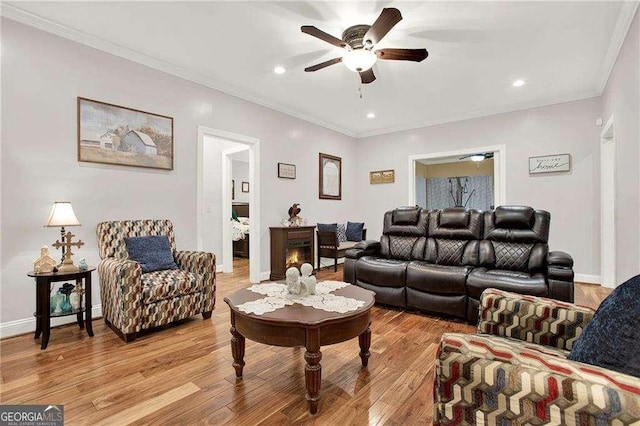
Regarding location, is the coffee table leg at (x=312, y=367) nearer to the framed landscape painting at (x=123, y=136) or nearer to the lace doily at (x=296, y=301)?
the lace doily at (x=296, y=301)

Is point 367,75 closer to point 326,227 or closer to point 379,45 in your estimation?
point 379,45

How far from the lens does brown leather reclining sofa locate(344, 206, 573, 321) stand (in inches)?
110

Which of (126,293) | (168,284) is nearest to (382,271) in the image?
(168,284)

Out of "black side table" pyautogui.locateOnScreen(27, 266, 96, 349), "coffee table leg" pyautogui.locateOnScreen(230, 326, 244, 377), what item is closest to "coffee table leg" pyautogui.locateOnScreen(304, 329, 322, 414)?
"coffee table leg" pyautogui.locateOnScreen(230, 326, 244, 377)

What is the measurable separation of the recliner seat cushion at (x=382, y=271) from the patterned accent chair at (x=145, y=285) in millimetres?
1682

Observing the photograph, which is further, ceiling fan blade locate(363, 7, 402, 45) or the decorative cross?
the decorative cross

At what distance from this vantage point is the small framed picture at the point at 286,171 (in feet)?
16.4

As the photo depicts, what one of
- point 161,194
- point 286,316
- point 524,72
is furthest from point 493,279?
point 161,194

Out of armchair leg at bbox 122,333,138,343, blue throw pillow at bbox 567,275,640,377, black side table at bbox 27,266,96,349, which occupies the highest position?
blue throw pillow at bbox 567,275,640,377

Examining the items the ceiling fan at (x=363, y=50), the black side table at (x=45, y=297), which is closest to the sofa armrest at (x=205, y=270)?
the black side table at (x=45, y=297)

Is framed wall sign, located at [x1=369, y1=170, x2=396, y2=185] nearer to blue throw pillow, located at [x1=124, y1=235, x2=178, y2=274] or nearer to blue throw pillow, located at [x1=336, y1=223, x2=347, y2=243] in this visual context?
blue throw pillow, located at [x1=336, y1=223, x2=347, y2=243]

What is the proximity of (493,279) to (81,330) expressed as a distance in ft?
12.5

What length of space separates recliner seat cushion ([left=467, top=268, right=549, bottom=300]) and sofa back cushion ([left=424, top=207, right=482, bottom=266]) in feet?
1.02

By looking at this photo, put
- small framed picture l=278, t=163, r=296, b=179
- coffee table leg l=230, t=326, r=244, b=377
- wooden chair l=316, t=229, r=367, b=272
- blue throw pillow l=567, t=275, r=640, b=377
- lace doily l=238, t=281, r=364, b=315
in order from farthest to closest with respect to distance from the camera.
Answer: wooden chair l=316, t=229, r=367, b=272, small framed picture l=278, t=163, r=296, b=179, coffee table leg l=230, t=326, r=244, b=377, lace doily l=238, t=281, r=364, b=315, blue throw pillow l=567, t=275, r=640, b=377
